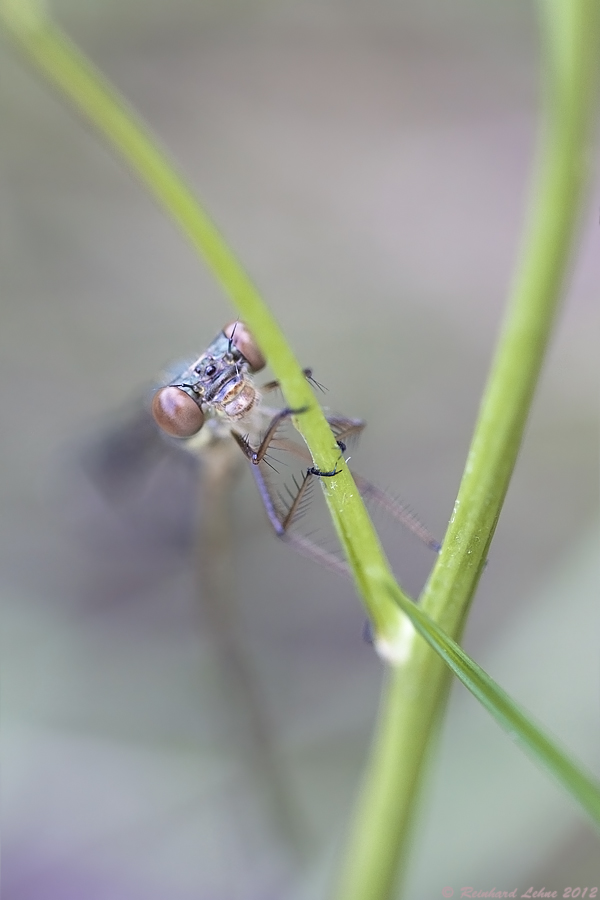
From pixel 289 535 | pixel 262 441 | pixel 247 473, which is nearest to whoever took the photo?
pixel 262 441

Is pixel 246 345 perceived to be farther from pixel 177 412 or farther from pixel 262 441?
pixel 262 441

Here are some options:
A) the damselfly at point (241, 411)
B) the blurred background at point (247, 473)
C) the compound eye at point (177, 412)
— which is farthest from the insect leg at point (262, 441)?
the blurred background at point (247, 473)

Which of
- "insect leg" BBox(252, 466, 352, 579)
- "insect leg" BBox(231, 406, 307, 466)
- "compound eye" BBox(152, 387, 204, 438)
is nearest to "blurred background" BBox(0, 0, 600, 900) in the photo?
"insect leg" BBox(252, 466, 352, 579)

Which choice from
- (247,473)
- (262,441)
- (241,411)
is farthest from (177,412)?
(247,473)

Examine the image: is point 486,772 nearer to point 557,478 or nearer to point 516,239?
point 557,478

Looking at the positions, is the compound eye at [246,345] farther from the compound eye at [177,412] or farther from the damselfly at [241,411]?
the compound eye at [177,412]
